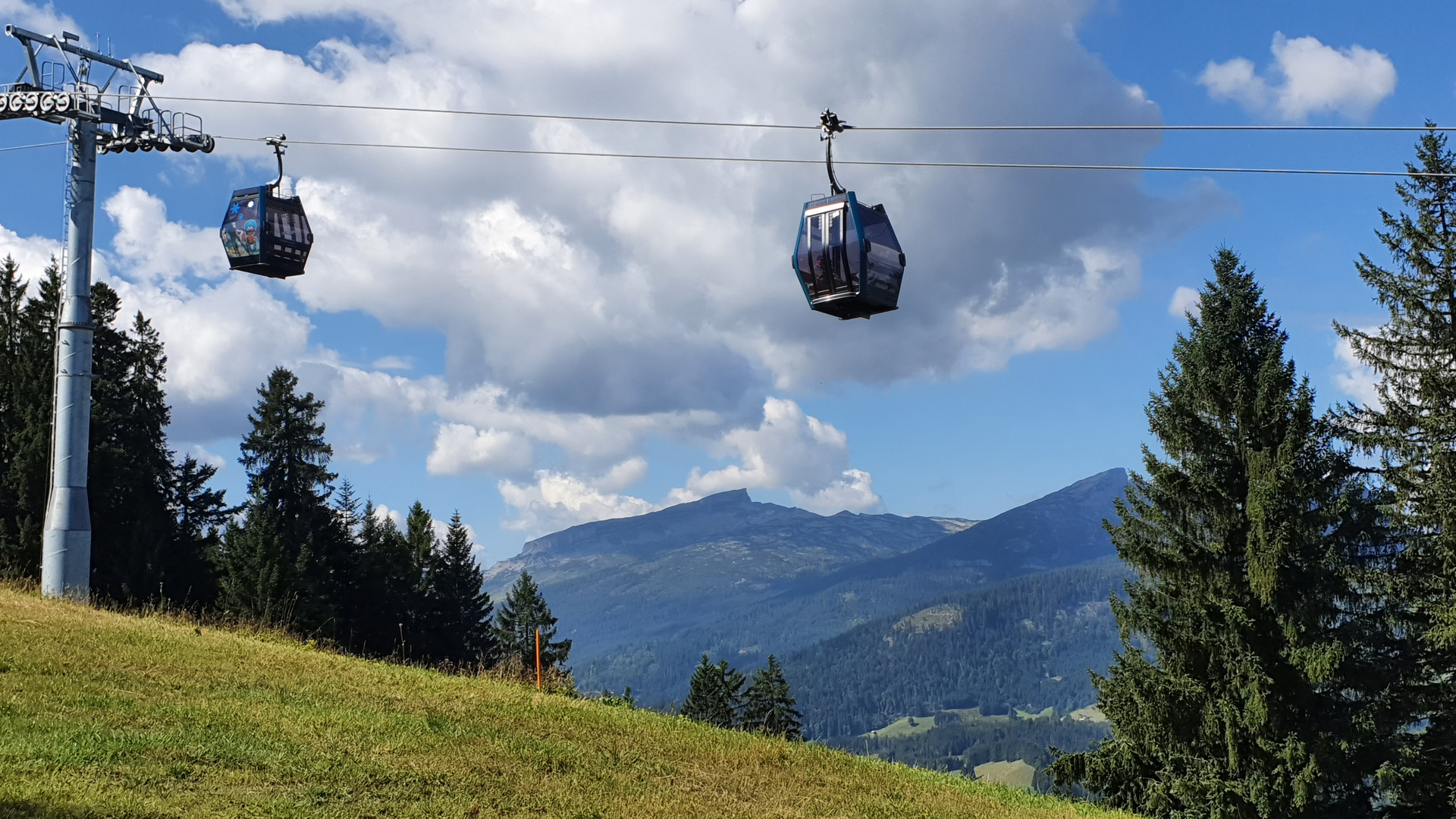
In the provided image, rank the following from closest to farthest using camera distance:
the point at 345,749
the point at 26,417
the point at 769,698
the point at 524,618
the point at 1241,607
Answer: the point at 345,749, the point at 1241,607, the point at 26,417, the point at 769,698, the point at 524,618

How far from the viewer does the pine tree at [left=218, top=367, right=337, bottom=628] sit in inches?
2287

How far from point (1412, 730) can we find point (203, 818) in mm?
32292

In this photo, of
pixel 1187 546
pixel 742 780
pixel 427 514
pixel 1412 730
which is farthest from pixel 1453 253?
pixel 427 514

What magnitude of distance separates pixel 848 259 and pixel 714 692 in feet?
223

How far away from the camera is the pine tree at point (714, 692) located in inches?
3093

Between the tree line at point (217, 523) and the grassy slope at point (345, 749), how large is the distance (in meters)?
23.1

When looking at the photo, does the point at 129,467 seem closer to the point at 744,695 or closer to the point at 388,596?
the point at 388,596

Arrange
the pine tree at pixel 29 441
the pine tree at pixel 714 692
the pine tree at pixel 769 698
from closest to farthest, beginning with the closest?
the pine tree at pixel 29 441 < the pine tree at pixel 769 698 < the pine tree at pixel 714 692

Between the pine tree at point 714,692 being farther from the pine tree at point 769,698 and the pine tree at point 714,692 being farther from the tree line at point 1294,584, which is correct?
the tree line at point 1294,584

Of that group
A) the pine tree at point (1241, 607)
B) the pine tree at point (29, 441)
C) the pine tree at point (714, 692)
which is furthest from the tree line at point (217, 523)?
the pine tree at point (1241, 607)

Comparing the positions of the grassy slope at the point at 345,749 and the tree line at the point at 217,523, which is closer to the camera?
the grassy slope at the point at 345,749

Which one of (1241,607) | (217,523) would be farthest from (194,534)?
(1241,607)

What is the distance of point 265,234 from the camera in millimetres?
25422

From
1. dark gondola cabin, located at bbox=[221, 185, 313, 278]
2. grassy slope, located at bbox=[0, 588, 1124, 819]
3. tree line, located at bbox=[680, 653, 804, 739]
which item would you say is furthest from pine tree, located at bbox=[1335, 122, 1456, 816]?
tree line, located at bbox=[680, 653, 804, 739]
